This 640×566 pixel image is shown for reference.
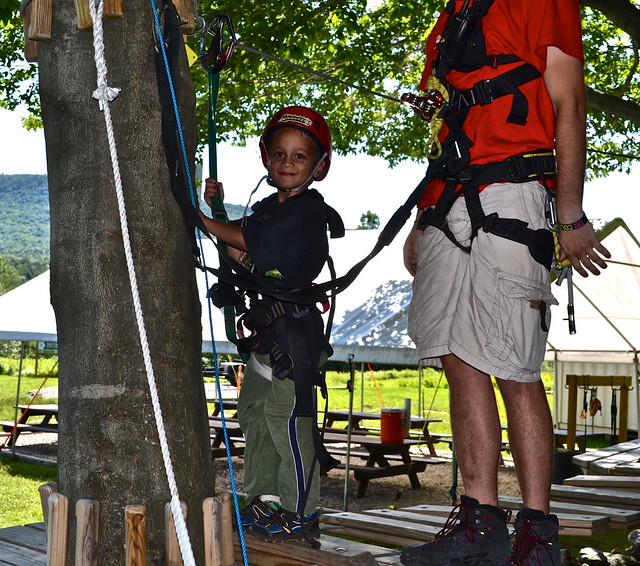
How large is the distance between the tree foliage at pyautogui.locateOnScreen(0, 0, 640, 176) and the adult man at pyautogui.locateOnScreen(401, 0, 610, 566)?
5.27 meters

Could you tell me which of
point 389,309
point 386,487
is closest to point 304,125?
point 389,309

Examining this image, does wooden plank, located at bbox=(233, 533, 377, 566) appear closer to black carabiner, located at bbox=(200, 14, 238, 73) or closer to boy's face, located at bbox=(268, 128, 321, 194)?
boy's face, located at bbox=(268, 128, 321, 194)

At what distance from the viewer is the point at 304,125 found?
3.26m

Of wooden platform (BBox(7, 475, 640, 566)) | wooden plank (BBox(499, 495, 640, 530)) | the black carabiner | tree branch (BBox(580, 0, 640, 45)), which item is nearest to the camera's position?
wooden platform (BBox(7, 475, 640, 566))

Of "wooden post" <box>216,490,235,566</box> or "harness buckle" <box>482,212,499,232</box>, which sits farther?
"harness buckle" <box>482,212,499,232</box>

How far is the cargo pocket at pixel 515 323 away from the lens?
2.72m

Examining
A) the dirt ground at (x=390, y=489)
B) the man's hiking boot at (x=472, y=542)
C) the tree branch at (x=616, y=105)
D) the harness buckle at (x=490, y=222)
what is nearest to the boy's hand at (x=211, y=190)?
the harness buckle at (x=490, y=222)

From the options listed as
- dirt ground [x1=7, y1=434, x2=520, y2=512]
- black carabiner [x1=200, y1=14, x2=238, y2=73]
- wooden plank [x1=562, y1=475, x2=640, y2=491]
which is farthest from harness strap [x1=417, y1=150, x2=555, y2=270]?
dirt ground [x1=7, y1=434, x2=520, y2=512]

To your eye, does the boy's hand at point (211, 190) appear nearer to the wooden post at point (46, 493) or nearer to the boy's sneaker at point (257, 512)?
the boy's sneaker at point (257, 512)

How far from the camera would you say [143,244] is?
2.36 m

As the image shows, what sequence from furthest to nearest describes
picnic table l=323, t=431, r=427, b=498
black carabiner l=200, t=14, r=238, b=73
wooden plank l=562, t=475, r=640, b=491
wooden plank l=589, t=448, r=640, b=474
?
picnic table l=323, t=431, r=427, b=498, wooden plank l=589, t=448, r=640, b=474, wooden plank l=562, t=475, r=640, b=491, black carabiner l=200, t=14, r=238, b=73

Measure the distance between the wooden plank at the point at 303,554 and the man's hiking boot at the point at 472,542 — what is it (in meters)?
0.21

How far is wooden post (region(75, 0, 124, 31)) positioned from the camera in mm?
2346

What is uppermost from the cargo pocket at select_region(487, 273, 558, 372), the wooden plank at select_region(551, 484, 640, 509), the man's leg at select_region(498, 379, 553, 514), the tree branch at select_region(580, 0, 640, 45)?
the tree branch at select_region(580, 0, 640, 45)
